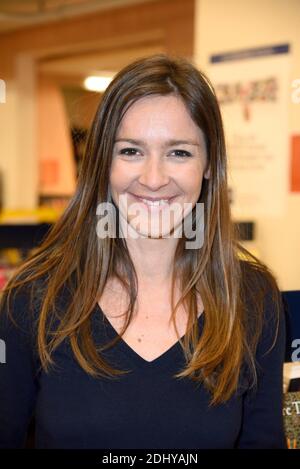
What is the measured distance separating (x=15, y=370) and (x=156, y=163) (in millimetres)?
399

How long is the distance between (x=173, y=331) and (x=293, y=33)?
0.58m

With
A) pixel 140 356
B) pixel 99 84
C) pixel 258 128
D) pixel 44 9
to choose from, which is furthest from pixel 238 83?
pixel 44 9

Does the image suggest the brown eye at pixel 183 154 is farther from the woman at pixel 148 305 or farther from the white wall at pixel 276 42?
the white wall at pixel 276 42

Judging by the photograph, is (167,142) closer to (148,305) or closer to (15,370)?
(148,305)

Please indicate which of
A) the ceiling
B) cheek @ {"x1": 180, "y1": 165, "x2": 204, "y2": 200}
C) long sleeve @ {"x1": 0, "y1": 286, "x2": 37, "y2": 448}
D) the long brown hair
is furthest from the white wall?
the ceiling

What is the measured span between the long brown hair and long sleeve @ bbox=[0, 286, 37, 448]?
0.03 m

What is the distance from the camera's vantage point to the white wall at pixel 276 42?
116 cm

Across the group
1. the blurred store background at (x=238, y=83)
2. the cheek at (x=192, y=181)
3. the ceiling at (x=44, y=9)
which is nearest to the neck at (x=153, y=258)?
the cheek at (x=192, y=181)

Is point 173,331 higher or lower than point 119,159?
lower

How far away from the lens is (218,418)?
0.99 m

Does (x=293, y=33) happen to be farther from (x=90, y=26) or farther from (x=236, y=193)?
(x=90, y=26)

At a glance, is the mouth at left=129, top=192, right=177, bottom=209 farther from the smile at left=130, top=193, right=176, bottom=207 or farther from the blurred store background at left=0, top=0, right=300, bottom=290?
the blurred store background at left=0, top=0, right=300, bottom=290

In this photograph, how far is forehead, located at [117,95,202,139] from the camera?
3.20 feet
